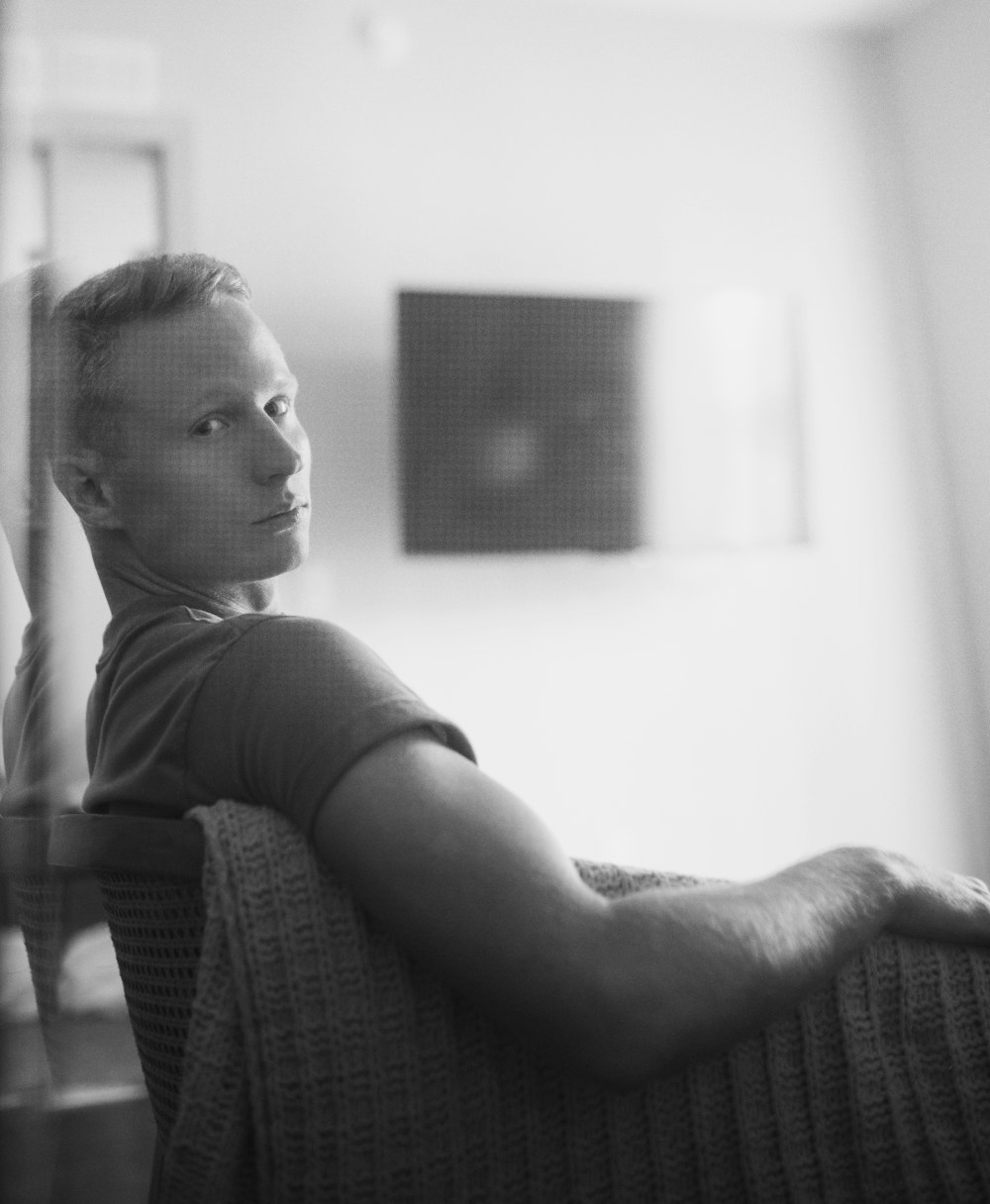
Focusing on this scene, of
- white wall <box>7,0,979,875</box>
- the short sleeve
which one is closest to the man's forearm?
the short sleeve

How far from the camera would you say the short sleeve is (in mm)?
433

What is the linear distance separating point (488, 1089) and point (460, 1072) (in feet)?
0.05

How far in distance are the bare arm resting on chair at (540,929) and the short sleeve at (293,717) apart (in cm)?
1

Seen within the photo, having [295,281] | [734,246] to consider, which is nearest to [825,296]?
[734,246]

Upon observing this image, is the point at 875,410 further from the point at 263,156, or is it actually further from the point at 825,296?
the point at 263,156

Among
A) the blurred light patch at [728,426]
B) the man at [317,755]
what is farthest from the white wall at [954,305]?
the man at [317,755]

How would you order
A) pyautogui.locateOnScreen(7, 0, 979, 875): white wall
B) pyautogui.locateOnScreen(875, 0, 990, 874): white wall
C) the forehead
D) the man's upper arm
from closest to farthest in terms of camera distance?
the man's upper arm
the forehead
pyautogui.locateOnScreen(7, 0, 979, 875): white wall
pyautogui.locateOnScreen(875, 0, 990, 874): white wall

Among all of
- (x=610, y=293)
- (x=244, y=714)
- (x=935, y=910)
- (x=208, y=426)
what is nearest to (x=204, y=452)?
(x=208, y=426)

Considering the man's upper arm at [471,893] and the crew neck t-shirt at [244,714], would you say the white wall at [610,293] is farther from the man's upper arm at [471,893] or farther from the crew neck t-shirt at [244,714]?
the man's upper arm at [471,893]

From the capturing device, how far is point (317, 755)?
433 millimetres

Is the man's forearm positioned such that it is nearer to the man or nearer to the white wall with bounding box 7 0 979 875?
the man

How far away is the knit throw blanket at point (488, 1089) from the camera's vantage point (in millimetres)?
437

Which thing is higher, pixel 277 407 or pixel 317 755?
pixel 277 407

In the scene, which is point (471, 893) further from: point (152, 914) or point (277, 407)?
point (277, 407)
